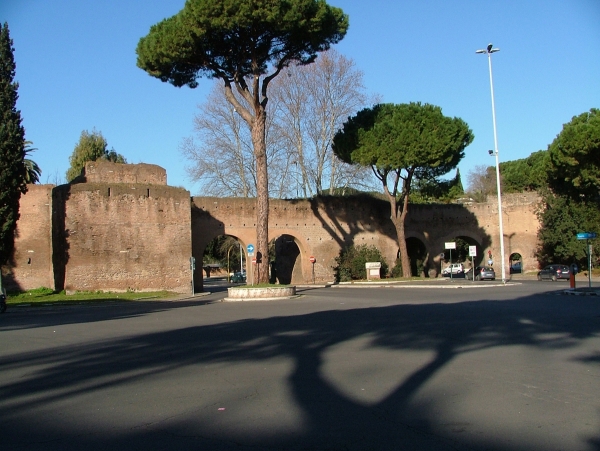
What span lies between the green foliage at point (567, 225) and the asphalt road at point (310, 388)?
1341 inches

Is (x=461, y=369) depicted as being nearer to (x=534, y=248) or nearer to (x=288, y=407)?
(x=288, y=407)

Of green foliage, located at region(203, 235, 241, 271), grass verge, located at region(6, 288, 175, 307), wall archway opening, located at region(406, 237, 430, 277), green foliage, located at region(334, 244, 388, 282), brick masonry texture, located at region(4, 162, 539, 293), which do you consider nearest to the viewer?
grass verge, located at region(6, 288, 175, 307)

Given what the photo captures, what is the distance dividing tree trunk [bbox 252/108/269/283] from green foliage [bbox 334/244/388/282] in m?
16.0

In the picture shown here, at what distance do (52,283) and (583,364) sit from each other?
32557 millimetres

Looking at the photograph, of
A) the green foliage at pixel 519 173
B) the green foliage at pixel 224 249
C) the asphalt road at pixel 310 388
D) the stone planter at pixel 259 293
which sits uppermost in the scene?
the green foliage at pixel 519 173

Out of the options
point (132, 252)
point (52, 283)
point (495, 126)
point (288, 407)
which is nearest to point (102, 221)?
point (132, 252)

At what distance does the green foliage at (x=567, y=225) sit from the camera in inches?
1748

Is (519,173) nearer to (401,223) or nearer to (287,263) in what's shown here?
(287,263)

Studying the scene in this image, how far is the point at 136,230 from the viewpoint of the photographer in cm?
3534

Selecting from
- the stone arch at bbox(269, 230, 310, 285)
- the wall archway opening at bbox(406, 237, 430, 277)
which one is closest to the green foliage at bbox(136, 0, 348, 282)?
the stone arch at bbox(269, 230, 310, 285)

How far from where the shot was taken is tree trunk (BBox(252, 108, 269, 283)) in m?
28.3

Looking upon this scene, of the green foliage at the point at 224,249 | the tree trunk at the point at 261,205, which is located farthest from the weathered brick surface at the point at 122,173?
the green foliage at the point at 224,249

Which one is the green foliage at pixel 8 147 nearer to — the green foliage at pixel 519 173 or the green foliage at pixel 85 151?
the green foliage at pixel 85 151

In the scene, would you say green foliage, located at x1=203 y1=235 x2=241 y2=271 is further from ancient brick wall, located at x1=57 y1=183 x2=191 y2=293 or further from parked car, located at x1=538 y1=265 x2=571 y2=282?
parked car, located at x1=538 y1=265 x2=571 y2=282
